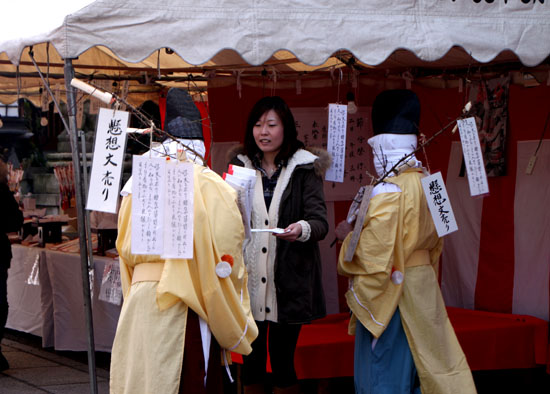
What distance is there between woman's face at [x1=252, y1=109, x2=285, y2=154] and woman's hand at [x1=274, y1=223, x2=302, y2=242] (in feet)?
1.86

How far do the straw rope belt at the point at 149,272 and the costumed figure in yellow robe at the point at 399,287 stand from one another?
126 centimetres

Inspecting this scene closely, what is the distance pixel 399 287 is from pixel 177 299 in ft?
4.58

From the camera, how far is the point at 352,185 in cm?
596

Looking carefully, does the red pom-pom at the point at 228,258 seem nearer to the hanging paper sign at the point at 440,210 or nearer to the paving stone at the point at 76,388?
the hanging paper sign at the point at 440,210

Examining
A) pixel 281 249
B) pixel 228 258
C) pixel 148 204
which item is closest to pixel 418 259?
pixel 281 249

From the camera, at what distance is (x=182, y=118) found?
3.35 metres

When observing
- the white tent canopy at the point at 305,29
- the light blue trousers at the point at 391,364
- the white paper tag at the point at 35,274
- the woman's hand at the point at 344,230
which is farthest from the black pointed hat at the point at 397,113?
the white paper tag at the point at 35,274

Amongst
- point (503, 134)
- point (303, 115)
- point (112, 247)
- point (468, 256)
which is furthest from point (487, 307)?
point (112, 247)

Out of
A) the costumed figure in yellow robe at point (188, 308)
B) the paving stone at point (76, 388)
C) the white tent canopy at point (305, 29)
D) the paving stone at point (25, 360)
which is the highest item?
the white tent canopy at point (305, 29)

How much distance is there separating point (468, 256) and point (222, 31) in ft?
11.0

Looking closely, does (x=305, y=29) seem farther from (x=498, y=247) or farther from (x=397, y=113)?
(x=498, y=247)

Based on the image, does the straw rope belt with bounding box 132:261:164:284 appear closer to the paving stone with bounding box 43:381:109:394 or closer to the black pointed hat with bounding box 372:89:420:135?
the black pointed hat with bounding box 372:89:420:135

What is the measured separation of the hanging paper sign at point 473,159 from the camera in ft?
11.9

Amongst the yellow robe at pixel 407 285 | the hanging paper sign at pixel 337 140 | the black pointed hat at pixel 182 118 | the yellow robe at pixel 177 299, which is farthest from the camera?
the hanging paper sign at pixel 337 140
